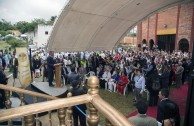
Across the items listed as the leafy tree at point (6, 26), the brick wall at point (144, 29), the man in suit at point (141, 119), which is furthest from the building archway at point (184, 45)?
the leafy tree at point (6, 26)

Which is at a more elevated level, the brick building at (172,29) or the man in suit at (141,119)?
the brick building at (172,29)

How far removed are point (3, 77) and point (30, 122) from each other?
5046mm

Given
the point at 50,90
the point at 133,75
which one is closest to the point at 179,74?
the point at 133,75

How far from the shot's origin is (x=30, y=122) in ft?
6.55

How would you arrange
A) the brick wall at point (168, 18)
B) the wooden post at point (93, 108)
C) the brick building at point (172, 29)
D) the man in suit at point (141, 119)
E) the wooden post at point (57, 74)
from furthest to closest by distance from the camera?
the brick wall at point (168, 18)
the brick building at point (172, 29)
the wooden post at point (57, 74)
the man in suit at point (141, 119)
the wooden post at point (93, 108)

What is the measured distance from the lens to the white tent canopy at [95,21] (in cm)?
1153

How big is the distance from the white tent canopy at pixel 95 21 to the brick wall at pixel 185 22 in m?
6.11

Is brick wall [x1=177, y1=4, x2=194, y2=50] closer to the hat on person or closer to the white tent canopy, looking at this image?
the white tent canopy

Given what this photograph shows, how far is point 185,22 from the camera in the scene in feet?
67.9

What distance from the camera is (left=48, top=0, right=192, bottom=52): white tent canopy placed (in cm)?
1153

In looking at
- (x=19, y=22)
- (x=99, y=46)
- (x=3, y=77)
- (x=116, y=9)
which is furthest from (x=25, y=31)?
(x=3, y=77)

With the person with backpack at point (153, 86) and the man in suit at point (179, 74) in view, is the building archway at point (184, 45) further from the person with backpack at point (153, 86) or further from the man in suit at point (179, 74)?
the person with backpack at point (153, 86)

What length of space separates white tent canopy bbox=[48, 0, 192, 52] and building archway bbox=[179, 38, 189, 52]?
6.67 meters

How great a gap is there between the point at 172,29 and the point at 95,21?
41.5ft
